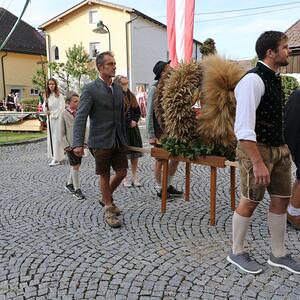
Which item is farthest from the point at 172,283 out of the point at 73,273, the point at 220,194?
the point at 220,194

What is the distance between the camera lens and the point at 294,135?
4223 millimetres

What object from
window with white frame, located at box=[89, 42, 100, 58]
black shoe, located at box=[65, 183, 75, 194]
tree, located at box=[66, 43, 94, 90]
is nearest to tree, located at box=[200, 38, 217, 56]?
black shoe, located at box=[65, 183, 75, 194]

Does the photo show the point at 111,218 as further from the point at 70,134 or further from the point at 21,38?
the point at 21,38

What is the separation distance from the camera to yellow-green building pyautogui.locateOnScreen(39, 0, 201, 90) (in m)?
28.7

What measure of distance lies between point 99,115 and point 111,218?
1174 millimetres

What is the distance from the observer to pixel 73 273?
345 centimetres

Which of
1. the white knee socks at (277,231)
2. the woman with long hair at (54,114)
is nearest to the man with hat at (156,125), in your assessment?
the white knee socks at (277,231)

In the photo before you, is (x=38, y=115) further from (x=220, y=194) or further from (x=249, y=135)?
(x=249, y=135)

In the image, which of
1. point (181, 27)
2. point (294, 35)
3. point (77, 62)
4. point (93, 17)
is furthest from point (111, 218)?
point (93, 17)

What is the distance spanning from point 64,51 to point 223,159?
2921cm

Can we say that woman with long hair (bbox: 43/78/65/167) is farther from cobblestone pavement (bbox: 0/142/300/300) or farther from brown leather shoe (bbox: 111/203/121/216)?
brown leather shoe (bbox: 111/203/121/216)

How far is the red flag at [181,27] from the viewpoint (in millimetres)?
5773

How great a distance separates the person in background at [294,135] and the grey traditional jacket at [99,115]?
6.07 feet

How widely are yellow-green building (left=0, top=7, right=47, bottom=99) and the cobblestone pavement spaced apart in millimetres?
31952
